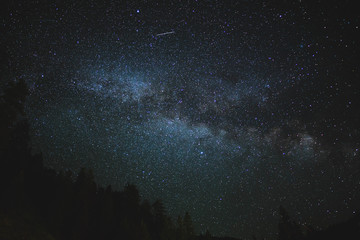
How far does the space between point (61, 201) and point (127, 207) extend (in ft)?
51.2

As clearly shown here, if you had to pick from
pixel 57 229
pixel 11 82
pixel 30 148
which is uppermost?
pixel 11 82

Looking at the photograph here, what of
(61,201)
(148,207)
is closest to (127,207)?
(148,207)

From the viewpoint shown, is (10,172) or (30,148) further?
(30,148)

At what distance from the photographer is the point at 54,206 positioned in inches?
1073

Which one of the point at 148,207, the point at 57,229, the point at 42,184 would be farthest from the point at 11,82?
the point at 148,207

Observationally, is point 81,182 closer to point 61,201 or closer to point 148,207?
point 61,201

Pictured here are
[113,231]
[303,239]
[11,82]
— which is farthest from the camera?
[113,231]

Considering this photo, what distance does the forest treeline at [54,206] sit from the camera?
66.1 ft

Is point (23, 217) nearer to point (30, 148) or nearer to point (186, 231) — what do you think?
point (30, 148)

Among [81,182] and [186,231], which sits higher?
[81,182]

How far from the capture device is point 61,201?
27688mm

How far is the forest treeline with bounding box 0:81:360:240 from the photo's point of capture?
2016 cm

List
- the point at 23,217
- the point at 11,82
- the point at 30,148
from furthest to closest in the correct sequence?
the point at 30,148 < the point at 23,217 < the point at 11,82

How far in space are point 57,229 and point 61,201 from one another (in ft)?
11.5
